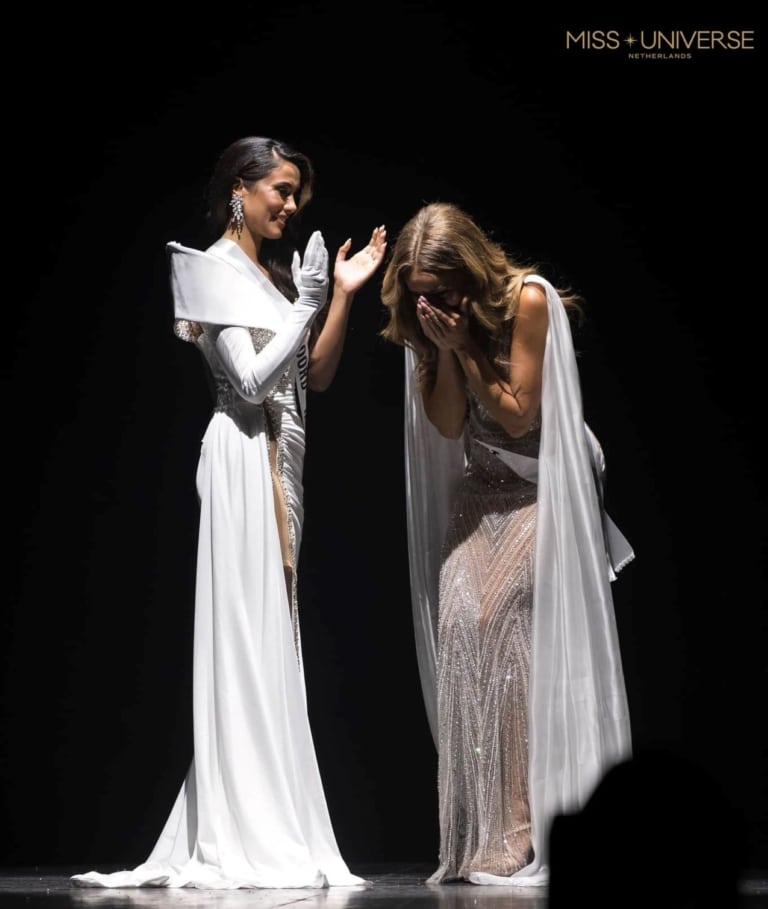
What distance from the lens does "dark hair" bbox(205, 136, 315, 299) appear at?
11.7 ft

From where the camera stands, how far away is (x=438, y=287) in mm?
3326

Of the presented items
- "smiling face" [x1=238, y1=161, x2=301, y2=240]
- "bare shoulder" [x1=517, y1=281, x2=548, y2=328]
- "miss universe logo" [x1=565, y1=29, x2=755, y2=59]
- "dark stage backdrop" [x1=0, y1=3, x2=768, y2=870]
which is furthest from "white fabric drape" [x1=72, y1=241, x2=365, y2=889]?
"miss universe logo" [x1=565, y1=29, x2=755, y2=59]

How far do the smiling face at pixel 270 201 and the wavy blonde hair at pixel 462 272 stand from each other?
1.09ft

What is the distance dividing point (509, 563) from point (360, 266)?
2.64 feet

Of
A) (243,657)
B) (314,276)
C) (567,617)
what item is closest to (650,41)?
(314,276)

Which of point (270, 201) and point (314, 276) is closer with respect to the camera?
point (314, 276)

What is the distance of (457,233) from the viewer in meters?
3.33

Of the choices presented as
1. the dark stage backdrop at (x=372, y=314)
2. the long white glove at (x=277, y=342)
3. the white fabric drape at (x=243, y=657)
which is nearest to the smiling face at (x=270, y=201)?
the white fabric drape at (x=243, y=657)

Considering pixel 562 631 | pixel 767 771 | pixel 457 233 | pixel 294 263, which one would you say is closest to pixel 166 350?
pixel 294 263

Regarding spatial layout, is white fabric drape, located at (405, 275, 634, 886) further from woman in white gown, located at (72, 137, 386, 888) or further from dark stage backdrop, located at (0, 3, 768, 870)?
dark stage backdrop, located at (0, 3, 768, 870)

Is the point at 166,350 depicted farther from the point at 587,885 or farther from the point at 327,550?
the point at 587,885

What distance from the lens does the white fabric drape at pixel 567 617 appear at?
3.15 metres

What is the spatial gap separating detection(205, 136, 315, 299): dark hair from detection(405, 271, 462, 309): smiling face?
1.40 feet

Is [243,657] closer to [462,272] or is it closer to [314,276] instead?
[314,276]
